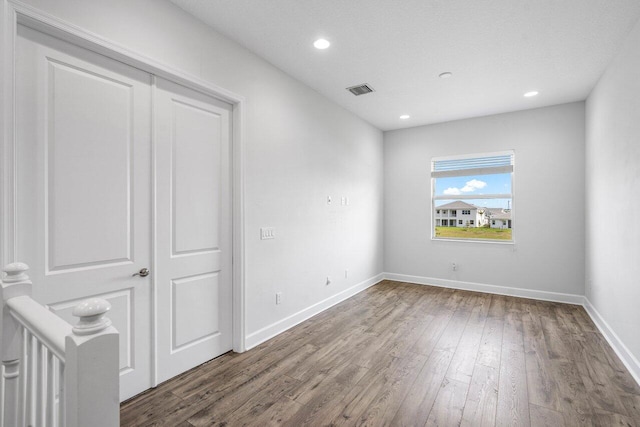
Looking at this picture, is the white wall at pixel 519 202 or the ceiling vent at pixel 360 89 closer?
the ceiling vent at pixel 360 89

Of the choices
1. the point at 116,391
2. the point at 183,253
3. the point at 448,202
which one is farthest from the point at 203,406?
the point at 448,202

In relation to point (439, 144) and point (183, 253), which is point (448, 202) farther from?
point (183, 253)

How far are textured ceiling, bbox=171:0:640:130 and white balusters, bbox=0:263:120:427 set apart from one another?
228cm

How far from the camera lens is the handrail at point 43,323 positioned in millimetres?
884

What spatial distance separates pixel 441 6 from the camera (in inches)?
94.0

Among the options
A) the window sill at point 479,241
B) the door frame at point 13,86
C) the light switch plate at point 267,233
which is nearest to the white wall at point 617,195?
the window sill at point 479,241

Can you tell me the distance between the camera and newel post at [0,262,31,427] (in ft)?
4.05

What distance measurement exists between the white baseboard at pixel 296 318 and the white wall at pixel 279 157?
0.20 feet

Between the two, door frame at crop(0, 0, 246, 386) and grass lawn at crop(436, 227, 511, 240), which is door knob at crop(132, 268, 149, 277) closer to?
door frame at crop(0, 0, 246, 386)

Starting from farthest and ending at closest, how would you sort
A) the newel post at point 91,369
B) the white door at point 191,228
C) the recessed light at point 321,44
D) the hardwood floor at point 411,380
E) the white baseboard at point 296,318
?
the white baseboard at point 296,318
the recessed light at point 321,44
the white door at point 191,228
the hardwood floor at point 411,380
the newel post at point 91,369

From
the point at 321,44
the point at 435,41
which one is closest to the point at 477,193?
the point at 435,41

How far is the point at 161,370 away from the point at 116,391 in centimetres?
182

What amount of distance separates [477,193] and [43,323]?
5542 mm

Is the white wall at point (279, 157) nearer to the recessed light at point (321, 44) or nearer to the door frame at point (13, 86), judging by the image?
the door frame at point (13, 86)
